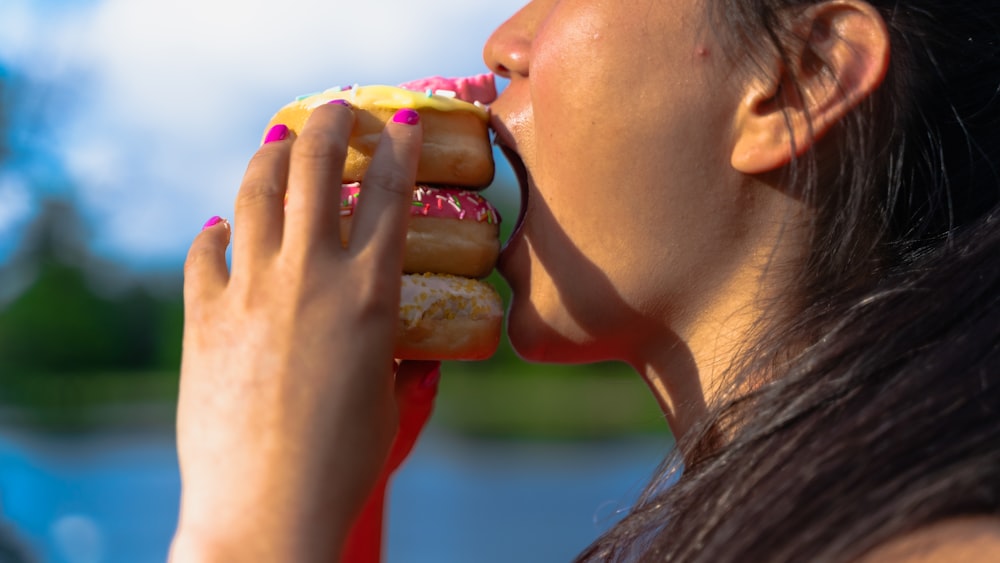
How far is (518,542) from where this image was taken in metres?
17.6

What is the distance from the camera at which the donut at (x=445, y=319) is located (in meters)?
1.92

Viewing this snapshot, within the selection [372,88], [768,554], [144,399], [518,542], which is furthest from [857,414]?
[144,399]

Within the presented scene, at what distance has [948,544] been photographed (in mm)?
1216

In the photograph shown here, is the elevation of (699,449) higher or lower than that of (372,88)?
lower

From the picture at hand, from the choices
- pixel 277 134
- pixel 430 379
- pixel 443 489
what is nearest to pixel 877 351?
pixel 430 379

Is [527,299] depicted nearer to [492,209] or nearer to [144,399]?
[492,209]

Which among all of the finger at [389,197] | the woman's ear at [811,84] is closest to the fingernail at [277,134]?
the finger at [389,197]

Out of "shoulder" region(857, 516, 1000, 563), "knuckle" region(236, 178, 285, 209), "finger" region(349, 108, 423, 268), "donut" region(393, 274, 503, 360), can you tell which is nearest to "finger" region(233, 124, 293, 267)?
"knuckle" region(236, 178, 285, 209)

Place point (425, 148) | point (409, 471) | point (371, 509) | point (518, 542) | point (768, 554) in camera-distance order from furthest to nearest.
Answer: point (409, 471) → point (518, 542) → point (371, 509) → point (425, 148) → point (768, 554)

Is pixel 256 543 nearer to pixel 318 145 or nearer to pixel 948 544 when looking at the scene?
pixel 318 145

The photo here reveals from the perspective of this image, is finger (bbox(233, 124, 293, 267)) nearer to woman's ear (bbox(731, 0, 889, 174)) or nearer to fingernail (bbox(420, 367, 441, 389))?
fingernail (bbox(420, 367, 441, 389))

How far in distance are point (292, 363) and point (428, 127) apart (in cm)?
63

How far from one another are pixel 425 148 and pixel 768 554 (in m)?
1.02

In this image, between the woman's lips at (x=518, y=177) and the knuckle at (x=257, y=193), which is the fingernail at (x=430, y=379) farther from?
the knuckle at (x=257, y=193)
